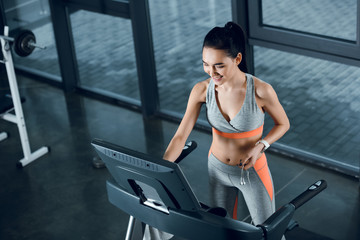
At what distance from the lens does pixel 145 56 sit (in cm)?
515

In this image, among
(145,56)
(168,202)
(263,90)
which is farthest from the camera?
(145,56)

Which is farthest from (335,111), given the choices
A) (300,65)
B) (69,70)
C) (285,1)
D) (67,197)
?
(69,70)

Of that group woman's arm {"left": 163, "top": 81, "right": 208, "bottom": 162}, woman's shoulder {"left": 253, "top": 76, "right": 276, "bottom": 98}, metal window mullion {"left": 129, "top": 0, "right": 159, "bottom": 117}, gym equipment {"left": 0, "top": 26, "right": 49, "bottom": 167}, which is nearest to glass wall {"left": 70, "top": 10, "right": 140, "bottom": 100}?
metal window mullion {"left": 129, "top": 0, "right": 159, "bottom": 117}

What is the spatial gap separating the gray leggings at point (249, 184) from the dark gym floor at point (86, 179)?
3.54ft

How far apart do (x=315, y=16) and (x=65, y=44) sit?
278cm

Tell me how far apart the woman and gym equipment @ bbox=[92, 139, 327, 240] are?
0.88 ft

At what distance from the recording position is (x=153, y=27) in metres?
5.10

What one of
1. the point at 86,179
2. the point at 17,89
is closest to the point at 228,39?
the point at 86,179

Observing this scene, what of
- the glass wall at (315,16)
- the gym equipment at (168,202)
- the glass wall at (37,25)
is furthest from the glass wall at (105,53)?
the gym equipment at (168,202)

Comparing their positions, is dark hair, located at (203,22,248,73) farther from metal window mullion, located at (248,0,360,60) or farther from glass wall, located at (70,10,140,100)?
glass wall, located at (70,10,140,100)

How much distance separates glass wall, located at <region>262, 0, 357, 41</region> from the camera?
3.83 metres

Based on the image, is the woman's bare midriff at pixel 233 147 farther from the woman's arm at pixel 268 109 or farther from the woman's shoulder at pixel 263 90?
the woman's shoulder at pixel 263 90

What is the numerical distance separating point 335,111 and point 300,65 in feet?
1.40

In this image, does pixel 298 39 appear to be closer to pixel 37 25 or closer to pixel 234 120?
pixel 234 120
